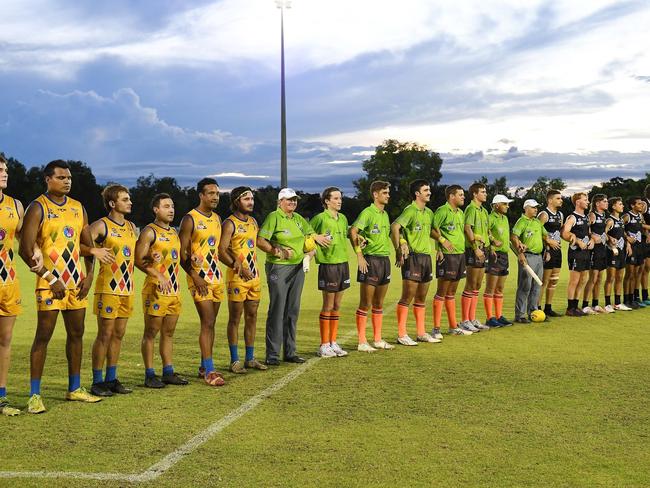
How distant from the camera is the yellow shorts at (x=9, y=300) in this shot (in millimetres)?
6512

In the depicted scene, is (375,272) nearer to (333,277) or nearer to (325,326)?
(333,277)

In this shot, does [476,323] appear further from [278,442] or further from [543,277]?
[278,442]

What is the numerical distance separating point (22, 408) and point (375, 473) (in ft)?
12.0

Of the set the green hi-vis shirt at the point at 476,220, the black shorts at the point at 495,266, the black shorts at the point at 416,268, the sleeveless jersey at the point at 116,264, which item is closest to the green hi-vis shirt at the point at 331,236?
the black shorts at the point at 416,268

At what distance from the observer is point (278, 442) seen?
5859 mm

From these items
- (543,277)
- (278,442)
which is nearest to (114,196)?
(278,442)

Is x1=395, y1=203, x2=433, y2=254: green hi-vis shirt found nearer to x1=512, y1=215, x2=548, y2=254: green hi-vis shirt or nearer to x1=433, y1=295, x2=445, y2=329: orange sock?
x1=433, y1=295, x2=445, y2=329: orange sock

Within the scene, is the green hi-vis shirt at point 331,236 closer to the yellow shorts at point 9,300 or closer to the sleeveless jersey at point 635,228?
the yellow shorts at point 9,300

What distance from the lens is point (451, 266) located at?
35.9ft

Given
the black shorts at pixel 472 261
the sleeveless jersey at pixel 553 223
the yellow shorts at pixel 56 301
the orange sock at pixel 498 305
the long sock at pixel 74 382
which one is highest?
the sleeveless jersey at pixel 553 223

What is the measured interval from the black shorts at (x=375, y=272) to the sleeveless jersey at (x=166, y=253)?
287 cm

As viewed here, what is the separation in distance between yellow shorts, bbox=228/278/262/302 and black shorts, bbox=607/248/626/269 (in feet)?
27.0

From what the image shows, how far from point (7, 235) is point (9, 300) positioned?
1.84 ft

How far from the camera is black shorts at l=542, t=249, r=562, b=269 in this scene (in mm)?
13094
